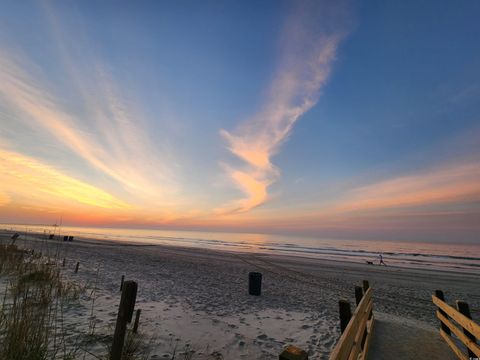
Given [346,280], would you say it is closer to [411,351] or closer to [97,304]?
[411,351]

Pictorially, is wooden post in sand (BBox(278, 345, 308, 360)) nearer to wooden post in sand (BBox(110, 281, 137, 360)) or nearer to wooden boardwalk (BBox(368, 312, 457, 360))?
wooden post in sand (BBox(110, 281, 137, 360))

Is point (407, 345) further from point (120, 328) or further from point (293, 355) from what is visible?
point (120, 328)

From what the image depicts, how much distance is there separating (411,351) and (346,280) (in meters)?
12.6

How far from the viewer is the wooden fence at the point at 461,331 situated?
4.15 metres

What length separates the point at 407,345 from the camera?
596cm

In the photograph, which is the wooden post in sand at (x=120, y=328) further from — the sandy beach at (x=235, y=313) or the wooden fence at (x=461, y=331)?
the wooden fence at (x=461, y=331)

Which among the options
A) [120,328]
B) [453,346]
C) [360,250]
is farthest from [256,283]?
[360,250]

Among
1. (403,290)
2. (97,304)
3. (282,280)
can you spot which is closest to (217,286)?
(282,280)

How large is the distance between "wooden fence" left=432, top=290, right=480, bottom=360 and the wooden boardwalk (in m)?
0.19

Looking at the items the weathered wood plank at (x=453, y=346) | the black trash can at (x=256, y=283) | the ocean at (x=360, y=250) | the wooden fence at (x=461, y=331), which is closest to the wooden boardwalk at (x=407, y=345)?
the weathered wood plank at (x=453, y=346)

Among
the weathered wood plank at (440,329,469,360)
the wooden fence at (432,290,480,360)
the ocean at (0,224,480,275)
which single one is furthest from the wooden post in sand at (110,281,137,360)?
the weathered wood plank at (440,329,469,360)

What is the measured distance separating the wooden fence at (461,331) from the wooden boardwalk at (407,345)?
19 cm

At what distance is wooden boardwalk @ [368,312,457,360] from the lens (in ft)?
18.0

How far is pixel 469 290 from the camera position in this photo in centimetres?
1648
